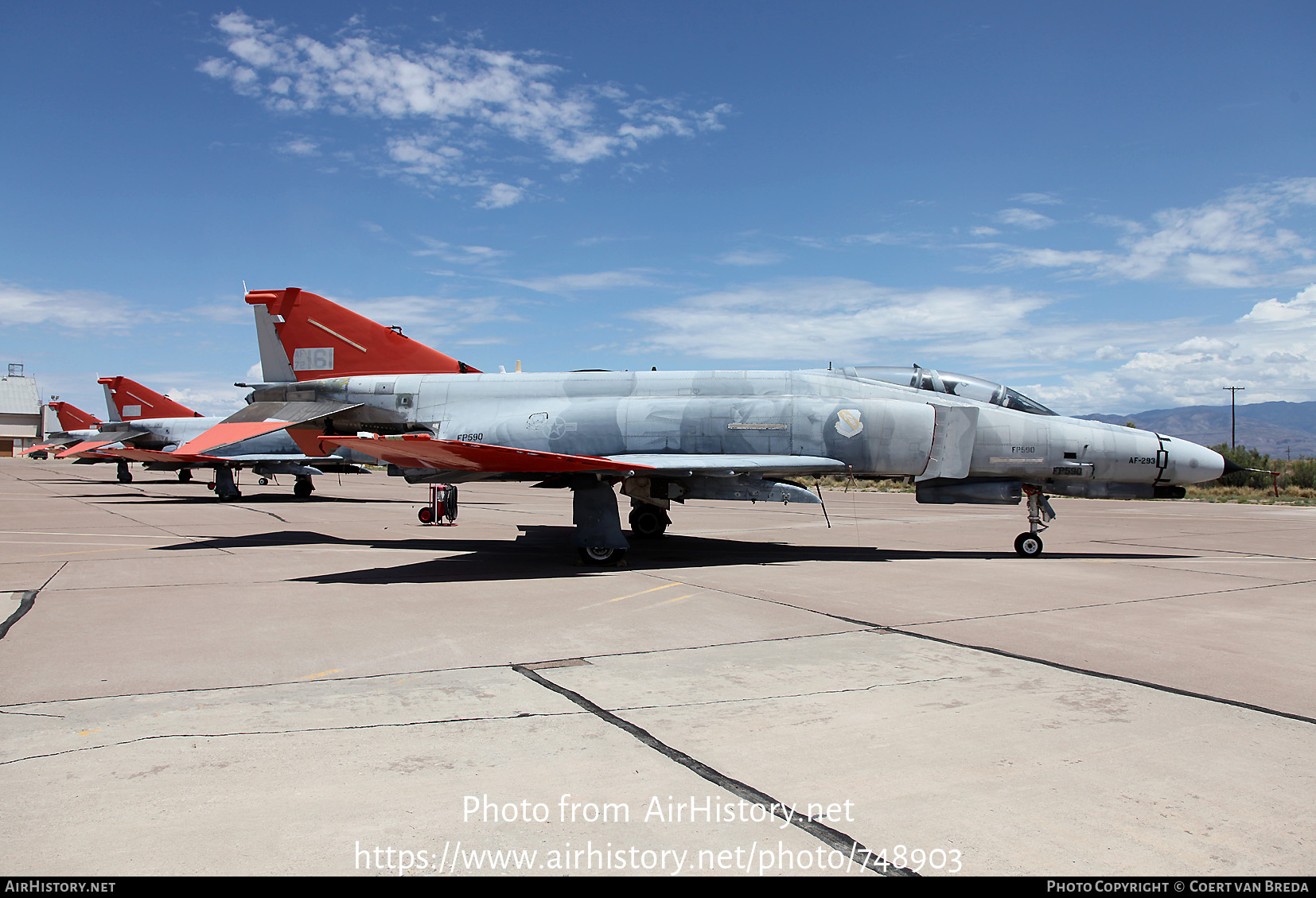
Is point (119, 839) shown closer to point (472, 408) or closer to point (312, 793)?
point (312, 793)

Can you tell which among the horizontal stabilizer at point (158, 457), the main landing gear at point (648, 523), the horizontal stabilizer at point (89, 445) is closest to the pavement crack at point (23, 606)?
the main landing gear at point (648, 523)

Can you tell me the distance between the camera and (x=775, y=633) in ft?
Answer: 21.2

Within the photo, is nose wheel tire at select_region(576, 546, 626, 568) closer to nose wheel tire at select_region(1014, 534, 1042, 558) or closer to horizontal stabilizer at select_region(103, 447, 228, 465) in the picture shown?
nose wheel tire at select_region(1014, 534, 1042, 558)

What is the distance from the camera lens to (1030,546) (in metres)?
12.0

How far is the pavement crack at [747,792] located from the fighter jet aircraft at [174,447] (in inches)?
524

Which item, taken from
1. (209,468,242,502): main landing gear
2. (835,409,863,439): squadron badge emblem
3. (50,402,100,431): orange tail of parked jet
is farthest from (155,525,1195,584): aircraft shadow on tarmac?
(50,402,100,431): orange tail of parked jet

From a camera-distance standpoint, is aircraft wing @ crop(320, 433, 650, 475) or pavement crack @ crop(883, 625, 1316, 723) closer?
pavement crack @ crop(883, 625, 1316, 723)

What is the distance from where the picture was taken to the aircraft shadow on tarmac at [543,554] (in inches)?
389

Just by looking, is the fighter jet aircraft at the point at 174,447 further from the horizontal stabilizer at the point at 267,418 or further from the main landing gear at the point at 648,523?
the main landing gear at the point at 648,523

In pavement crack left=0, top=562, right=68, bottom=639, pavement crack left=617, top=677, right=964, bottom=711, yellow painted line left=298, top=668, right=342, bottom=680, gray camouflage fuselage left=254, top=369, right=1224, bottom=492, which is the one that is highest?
gray camouflage fuselage left=254, top=369, right=1224, bottom=492

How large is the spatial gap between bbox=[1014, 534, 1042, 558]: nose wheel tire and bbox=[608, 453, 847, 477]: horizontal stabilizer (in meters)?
3.20

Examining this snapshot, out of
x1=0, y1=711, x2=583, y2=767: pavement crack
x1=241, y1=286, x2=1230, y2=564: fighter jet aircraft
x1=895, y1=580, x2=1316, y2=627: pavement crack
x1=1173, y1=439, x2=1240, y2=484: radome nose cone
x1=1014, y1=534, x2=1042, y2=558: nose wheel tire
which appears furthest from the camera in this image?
x1=1014, y1=534, x2=1042, y2=558: nose wheel tire

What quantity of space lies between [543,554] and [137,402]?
2912cm

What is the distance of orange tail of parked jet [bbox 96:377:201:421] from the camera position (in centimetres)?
3219
